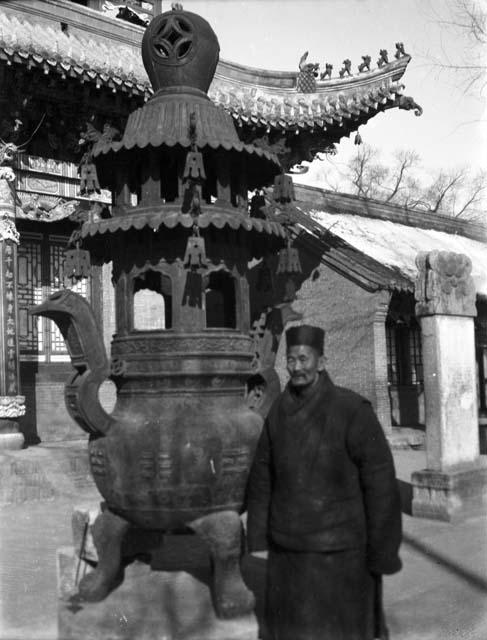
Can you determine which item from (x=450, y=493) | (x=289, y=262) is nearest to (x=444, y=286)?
(x=450, y=493)

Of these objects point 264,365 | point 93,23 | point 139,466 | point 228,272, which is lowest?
point 139,466

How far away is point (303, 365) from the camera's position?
3.56 m

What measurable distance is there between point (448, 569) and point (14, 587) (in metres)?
3.31

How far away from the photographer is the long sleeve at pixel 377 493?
3.37 m

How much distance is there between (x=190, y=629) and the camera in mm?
4102

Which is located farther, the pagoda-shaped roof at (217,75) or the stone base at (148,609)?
the pagoda-shaped roof at (217,75)

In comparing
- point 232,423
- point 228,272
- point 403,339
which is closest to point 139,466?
point 232,423

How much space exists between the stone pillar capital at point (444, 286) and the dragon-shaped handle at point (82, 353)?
429 centimetres

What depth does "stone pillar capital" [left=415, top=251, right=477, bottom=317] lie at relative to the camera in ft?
26.0

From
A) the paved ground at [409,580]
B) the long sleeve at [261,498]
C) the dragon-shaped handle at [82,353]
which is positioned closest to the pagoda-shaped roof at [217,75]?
the paved ground at [409,580]

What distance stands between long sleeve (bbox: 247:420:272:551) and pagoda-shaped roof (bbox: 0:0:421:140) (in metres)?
7.32

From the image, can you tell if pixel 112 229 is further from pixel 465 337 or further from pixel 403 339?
pixel 403 339

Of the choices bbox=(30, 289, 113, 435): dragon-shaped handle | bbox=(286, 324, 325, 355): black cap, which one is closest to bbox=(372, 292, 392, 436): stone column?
bbox=(30, 289, 113, 435): dragon-shaped handle

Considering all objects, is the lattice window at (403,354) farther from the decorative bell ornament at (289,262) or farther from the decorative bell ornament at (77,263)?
the decorative bell ornament at (77,263)
